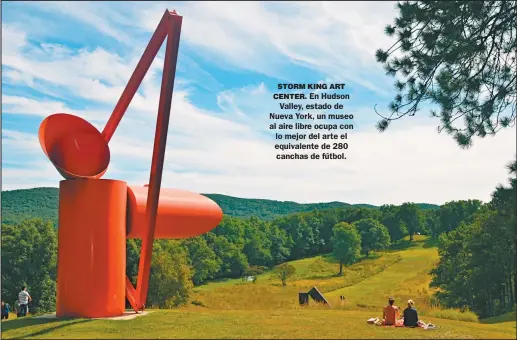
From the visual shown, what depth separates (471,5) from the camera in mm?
13773

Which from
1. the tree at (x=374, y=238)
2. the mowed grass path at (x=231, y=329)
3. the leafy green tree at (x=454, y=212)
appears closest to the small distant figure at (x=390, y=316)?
the mowed grass path at (x=231, y=329)

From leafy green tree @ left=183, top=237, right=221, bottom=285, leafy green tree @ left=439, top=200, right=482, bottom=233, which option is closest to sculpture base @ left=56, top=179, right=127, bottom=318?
leafy green tree @ left=183, top=237, right=221, bottom=285

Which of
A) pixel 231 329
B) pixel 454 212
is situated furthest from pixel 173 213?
pixel 454 212

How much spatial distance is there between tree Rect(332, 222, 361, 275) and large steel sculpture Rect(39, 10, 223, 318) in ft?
200

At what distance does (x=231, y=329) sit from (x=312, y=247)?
74.9 metres

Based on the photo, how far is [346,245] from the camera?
78.4 m

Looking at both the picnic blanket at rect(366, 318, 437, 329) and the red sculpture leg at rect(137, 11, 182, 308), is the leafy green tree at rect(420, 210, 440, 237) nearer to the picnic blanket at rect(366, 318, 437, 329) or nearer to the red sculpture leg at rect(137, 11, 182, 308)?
the picnic blanket at rect(366, 318, 437, 329)

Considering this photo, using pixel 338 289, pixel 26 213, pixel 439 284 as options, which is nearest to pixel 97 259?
pixel 439 284

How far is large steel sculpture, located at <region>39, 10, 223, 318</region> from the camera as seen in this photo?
15562mm

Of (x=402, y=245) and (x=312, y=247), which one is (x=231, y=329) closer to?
(x=312, y=247)

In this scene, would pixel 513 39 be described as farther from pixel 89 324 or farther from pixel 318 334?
pixel 89 324

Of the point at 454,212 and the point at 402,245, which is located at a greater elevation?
the point at 454,212

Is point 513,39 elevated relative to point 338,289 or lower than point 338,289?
elevated

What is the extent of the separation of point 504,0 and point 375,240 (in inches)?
2934
